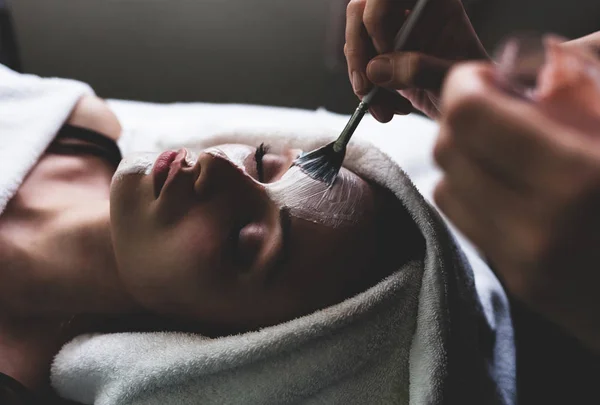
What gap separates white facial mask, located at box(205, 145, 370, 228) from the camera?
749mm

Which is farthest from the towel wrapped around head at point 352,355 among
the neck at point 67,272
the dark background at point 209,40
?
the dark background at point 209,40

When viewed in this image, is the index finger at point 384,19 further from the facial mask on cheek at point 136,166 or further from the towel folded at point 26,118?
the towel folded at point 26,118

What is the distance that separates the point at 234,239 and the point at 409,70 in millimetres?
355

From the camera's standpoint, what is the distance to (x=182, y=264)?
2.42ft

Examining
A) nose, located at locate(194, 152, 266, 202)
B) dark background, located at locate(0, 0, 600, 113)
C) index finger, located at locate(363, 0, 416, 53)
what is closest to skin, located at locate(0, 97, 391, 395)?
nose, located at locate(194, 152, 266, 202)

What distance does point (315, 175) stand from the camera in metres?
0.78

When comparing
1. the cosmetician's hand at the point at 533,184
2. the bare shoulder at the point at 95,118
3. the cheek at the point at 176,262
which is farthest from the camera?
the bare shoulder at the point at 95,118

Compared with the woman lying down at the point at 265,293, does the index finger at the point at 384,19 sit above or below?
above

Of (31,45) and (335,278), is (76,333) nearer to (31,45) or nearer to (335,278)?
(335,278)

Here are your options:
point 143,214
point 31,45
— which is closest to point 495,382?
point 143,214

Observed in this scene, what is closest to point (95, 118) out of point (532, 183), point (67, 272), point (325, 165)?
point (67, 272)

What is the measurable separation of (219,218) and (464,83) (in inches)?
18.6

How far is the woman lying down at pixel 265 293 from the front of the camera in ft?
2.41

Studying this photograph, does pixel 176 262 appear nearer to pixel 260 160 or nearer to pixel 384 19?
pixel 260 160
